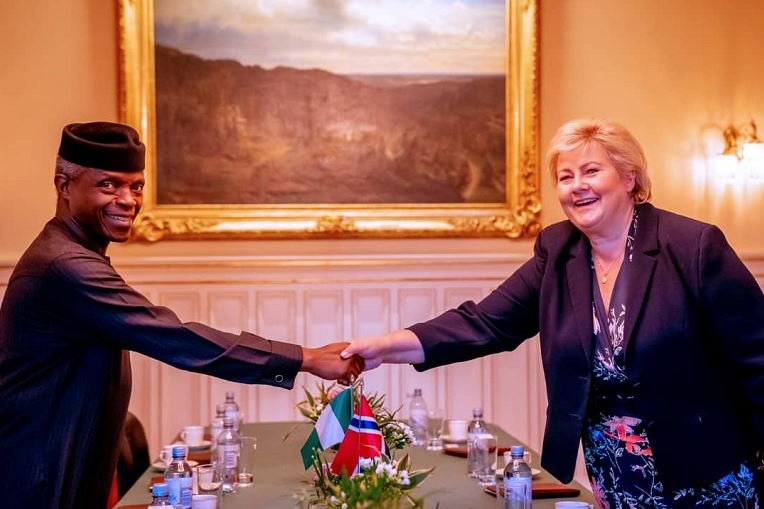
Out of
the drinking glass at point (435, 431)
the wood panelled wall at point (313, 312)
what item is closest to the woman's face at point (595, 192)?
the drinking glass at point (435, 431)

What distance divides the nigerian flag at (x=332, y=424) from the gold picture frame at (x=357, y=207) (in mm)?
2878

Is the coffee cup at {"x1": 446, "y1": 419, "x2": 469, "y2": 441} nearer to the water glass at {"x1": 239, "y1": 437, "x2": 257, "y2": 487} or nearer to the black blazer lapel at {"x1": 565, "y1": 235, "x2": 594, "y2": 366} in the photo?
the water glass at {"x1": 239, "y1": 437, "x2": 257, "y2": 487}

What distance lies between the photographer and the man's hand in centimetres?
344

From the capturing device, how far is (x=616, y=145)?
306 centimetres

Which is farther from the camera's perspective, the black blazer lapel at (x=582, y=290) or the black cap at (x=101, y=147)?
the black cap at (x=101, y=147)

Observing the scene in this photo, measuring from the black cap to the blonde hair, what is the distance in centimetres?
136

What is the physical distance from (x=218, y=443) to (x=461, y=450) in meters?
1.05

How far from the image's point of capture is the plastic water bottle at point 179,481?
2.95m

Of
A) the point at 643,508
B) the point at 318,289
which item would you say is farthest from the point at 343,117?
the point at 643,508

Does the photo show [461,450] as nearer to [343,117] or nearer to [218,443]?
[218,443]

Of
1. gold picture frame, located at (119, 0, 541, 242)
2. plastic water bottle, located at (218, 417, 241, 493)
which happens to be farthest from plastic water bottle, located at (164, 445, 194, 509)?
gold picture frame, located at (119, 0, 541, 242)

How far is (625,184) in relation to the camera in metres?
3.08

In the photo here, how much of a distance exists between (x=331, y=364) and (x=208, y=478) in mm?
570

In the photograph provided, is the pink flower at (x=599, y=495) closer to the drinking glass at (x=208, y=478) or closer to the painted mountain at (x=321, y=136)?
the drinking glass at (x=208, y=478)
